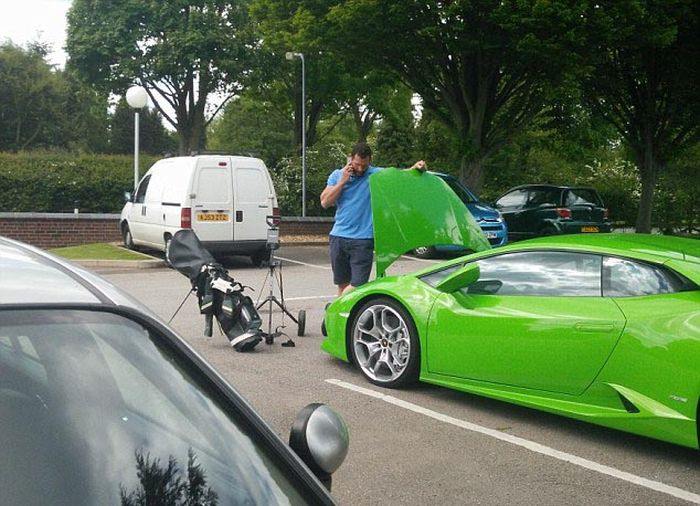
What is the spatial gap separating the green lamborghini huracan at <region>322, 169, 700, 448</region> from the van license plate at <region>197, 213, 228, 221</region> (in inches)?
357

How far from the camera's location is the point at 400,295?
626 cm

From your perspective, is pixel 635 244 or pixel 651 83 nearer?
pixel 635 244

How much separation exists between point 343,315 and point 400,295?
2.33 feet

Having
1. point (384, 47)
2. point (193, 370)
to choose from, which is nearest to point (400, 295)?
point (193, 370)

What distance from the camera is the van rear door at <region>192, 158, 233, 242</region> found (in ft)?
50.7

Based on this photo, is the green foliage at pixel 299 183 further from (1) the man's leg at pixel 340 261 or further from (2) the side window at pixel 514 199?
(1) the man's leg at pixel 340 261

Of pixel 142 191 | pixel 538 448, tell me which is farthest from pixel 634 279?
pixel 142 191

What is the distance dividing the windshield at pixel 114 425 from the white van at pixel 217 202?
13209 millimetres

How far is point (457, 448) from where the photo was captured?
16.5 ft

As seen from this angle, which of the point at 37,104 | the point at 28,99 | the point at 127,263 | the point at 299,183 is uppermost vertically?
the point at 28,99

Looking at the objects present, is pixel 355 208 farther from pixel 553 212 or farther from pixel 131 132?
pixel 131 132

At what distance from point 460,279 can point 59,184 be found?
20279 mm

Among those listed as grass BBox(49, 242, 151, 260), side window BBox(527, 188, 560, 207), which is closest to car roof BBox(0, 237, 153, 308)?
grass BBox(49, 242, 151, 260)

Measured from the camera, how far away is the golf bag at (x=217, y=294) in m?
7.69
